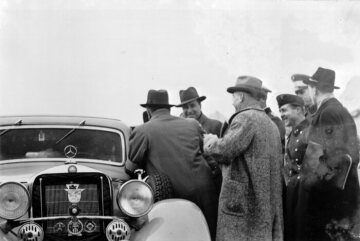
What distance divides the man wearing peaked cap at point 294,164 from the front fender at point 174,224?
1117 mm

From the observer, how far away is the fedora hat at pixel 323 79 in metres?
5.96

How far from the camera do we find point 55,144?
20.1 feet

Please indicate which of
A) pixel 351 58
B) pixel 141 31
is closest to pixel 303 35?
pixel 351 58

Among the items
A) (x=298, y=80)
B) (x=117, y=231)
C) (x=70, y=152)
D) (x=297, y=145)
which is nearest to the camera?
(x=117, y=231)

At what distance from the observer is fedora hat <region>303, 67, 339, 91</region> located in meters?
5.96

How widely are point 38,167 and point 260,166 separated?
6.49 ft

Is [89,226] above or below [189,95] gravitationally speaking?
below

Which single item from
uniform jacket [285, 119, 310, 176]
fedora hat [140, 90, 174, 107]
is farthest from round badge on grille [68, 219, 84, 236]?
uniform jacket [285, 119, 310, 176]

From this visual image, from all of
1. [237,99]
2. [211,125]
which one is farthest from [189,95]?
[237,99]

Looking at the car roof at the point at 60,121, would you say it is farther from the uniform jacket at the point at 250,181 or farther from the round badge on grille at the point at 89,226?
the round badge on grille at the point at 89,226

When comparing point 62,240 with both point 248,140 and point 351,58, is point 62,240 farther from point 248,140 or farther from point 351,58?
point 351,58

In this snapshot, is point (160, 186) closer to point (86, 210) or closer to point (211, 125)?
point (86, 210)

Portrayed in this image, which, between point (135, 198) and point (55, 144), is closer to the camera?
point (135, 198)

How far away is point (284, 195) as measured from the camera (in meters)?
5.84
